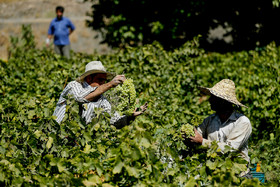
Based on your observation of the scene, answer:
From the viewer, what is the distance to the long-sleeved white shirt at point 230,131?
337 centimetres

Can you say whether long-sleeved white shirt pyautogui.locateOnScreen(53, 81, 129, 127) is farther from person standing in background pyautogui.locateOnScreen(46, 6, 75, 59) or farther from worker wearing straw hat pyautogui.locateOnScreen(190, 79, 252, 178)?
person standing in background pyautogui.locateOnScreen(46, 6, 75, 59)

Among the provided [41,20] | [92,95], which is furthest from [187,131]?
[41,20]

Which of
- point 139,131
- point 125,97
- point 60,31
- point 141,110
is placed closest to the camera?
point 139,131

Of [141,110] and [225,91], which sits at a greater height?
[225,91]

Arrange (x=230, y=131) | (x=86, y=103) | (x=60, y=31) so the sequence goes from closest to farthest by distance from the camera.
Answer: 1. (x=230, y=131)
2. (x=86, y=103)
3. (x=60, y=31)

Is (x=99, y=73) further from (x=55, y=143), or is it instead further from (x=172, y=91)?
(x=172, y=91)

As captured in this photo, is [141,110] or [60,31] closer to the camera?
[141,110]

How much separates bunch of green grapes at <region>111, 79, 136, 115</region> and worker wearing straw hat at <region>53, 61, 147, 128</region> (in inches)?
2.5

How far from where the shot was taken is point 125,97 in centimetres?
370

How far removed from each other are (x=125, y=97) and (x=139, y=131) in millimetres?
1120

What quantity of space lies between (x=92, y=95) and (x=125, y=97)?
304mm

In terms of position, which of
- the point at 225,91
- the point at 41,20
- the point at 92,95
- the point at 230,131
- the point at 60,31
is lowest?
the point at 230,131

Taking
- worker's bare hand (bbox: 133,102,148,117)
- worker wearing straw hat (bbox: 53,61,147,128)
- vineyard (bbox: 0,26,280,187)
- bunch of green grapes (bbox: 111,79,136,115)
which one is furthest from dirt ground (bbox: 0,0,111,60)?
bunch of green grapes (bbox: 111,79,136,115)

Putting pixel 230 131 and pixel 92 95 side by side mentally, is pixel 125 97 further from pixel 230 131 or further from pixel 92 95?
pixel 230 131
